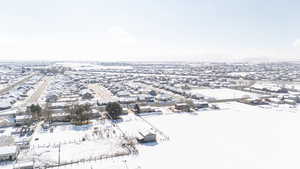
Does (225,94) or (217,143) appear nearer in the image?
(217,143)

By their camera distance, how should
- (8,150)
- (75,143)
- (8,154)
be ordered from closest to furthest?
(8,154), (8,150), (75,143)

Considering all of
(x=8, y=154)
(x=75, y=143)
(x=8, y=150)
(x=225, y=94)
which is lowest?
(x=75, y=143)

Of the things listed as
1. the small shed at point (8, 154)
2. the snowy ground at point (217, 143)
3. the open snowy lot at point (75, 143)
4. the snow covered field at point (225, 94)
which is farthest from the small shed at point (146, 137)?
the snow covered field at point (225, 94)

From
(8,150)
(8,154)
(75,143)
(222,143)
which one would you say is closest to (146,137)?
(75,143)

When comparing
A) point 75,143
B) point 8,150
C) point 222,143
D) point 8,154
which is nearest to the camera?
point 8,154

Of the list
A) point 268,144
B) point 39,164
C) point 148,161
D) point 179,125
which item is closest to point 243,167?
point 268,144

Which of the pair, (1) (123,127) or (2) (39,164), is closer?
(2) (39,164)

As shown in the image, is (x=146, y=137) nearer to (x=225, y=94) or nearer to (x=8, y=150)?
(x=8, y=150)

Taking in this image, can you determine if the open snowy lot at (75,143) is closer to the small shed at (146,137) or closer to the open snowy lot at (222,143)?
the open snowy lot at (222,143)

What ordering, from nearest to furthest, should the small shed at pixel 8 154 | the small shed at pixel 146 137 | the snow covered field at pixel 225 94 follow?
1. the small shed at pixel 8 154
2. the small shed at pixel 146 137
3. the snow covered field at pixel 225 94

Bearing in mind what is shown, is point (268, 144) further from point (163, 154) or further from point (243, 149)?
point (163, 154)

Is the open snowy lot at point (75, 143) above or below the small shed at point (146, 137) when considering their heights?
below
